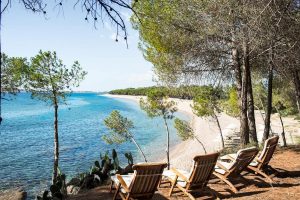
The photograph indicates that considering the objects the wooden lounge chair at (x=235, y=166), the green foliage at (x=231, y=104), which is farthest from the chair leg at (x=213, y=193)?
the green foliage at (x=231, y=104)

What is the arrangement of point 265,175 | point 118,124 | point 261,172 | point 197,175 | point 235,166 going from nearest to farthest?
point 197,175, point 235,166, point 265,175, point 261,172, point 118,124

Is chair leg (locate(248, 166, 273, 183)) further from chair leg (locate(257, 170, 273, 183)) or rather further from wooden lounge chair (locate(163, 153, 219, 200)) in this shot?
wooden lounge chair (locate(163, 153, 219, 200))

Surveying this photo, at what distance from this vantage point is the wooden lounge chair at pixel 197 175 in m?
6.64

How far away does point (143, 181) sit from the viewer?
20.5ft

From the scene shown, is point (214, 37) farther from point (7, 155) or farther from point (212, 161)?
point (7, 155)

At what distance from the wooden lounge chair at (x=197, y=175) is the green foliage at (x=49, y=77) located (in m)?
11.7

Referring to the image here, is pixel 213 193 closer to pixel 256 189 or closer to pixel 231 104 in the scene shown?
pixel 256 189

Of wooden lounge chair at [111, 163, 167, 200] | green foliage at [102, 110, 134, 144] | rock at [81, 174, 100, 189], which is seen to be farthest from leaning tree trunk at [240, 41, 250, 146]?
green foliage at [102, 110, 134, 144]

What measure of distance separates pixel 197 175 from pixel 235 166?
104 cm

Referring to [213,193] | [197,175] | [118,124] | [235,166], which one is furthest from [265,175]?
[118,124]

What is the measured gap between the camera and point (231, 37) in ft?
38.1

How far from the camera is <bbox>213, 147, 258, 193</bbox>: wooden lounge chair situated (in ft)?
23.6

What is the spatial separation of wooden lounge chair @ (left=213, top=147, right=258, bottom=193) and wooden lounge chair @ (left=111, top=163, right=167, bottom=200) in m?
1.69

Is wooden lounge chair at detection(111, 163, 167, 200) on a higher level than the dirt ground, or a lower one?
higher
